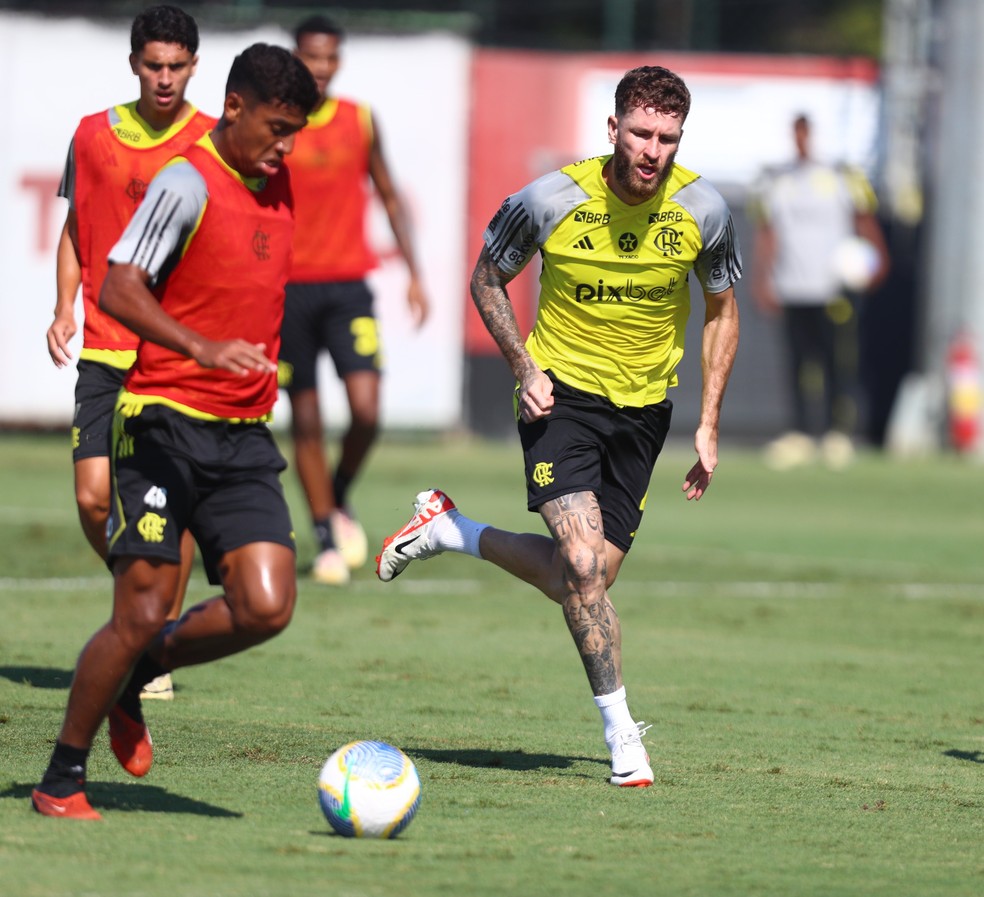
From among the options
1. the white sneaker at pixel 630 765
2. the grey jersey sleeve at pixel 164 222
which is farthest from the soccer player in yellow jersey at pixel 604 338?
the grey jersey sleeve at pixel 164 222

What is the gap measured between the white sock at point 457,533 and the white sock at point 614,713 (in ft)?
3.49

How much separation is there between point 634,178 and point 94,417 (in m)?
2.44

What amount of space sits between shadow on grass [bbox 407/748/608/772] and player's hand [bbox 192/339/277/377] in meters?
1.94

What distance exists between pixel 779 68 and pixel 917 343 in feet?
11.3

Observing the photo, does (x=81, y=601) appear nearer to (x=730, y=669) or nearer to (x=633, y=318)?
(x=730, y=669)

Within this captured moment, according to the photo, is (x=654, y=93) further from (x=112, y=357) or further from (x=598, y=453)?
(x=112, y=357)

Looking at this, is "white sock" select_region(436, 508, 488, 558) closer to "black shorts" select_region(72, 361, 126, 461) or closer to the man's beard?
"black shorts" select_region(72, 361, 126, 461)

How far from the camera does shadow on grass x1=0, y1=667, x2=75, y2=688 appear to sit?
834 centimetres

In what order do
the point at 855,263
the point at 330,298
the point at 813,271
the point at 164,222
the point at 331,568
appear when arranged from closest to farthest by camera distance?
the point at 164,222 < the point at 331,568 < the point at 330,298 < the point at 813,271 < the point at 855,263

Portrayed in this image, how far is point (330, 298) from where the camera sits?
11.9 metres

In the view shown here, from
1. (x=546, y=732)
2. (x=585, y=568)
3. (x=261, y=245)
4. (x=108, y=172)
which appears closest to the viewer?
(x=261, y=245)

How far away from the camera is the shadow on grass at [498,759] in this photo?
7.02 m

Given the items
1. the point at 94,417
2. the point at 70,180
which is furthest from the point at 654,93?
the point at 94,417

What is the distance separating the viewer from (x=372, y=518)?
50.8 feet
